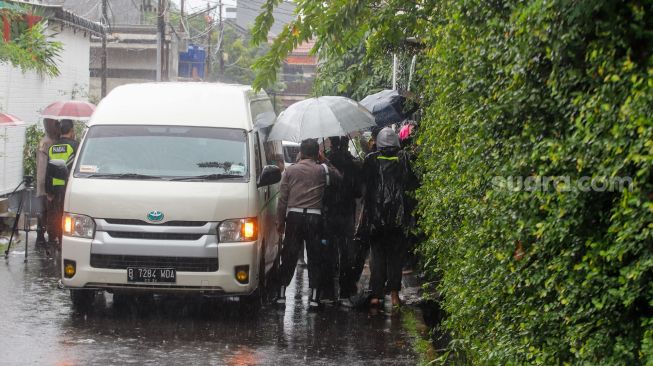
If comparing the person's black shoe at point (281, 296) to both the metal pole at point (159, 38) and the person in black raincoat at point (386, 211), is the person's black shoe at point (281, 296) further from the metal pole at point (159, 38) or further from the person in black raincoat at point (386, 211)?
the metal pole at point (159, 38)

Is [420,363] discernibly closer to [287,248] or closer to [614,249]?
[287,248]

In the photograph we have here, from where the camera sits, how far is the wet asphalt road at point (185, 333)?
332 inches

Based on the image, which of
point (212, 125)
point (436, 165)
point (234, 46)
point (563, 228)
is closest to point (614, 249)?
point (563, 228)

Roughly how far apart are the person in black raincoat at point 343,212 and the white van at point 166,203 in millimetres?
1070

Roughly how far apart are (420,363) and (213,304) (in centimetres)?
340

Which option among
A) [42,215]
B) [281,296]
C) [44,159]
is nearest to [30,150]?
[42,215]

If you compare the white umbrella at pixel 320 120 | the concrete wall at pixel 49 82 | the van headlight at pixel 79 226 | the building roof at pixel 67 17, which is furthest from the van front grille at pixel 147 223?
the building roof at pixel 67 17

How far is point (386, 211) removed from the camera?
11.0 meters

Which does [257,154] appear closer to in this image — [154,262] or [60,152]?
[154,262]

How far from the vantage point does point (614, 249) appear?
12.3 ft

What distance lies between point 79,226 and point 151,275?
0.91 metres

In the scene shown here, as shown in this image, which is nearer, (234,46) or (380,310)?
(380,310)

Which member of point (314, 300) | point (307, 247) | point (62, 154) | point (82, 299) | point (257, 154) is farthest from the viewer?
point (62, 154)

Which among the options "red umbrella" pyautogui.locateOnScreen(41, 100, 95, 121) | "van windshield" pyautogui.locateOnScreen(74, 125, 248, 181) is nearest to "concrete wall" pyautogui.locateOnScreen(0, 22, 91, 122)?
"red umbrella" pyautogui.locateOnScreen(41, 100, 95, 121)
